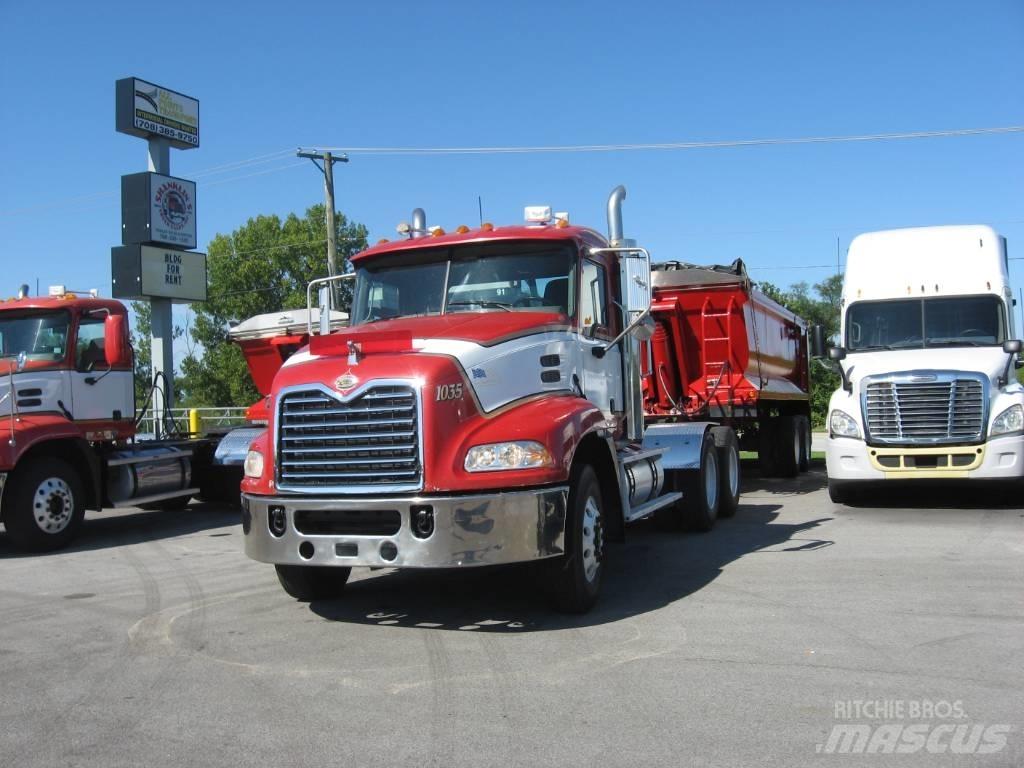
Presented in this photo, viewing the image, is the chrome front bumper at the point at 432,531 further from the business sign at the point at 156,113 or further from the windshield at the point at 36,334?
the business sign at the point at 156,113

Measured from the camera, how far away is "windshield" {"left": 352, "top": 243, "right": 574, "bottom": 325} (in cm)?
752

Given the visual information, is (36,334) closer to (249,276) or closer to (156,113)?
(156,113)

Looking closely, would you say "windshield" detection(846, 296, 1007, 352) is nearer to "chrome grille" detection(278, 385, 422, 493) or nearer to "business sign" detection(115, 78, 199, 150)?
"chrome grille" detection(278, 385, 422, 493)

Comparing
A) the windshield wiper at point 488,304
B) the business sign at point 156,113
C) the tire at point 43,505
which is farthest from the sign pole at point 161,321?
the windshield wiper at point 488,304

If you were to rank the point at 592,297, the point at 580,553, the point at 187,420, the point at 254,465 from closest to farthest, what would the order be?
the point at 580,553
the point at 254,465
the point at 592,297
the point at 187,420

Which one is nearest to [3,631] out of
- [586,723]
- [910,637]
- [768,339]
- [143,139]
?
[586,723]

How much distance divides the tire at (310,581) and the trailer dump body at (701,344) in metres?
7.28

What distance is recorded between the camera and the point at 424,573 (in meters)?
8.52

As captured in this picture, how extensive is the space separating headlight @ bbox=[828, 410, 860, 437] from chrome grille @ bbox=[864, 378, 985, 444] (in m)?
0.18

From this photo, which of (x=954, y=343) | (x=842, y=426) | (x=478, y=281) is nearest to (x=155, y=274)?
(x=842, y=426)

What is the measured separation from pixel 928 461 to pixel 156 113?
20399mm

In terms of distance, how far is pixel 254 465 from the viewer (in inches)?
265

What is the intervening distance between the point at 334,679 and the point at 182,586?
11.6ft

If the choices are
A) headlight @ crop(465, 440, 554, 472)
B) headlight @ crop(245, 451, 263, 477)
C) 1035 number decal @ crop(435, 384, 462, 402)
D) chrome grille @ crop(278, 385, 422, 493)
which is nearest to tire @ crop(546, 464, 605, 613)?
headlight @ crop(465, 440, 554, 472)
